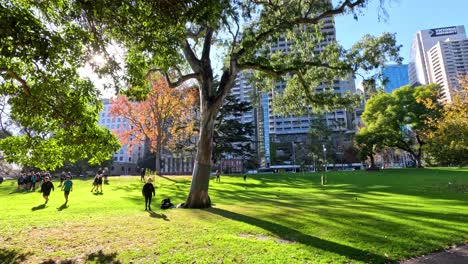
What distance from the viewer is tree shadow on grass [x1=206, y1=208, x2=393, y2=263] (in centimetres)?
645

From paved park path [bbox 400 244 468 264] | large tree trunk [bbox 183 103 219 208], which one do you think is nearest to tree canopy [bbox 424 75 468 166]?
paved park path [bbox 400 244 468 264]

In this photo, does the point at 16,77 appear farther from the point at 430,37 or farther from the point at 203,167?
the point at 430,37

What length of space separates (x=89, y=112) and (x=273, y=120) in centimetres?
12039

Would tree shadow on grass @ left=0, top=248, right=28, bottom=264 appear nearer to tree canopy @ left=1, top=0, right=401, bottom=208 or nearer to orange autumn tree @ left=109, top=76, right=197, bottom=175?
tree canopy @ left=1, top=0, right=401, bottom=208

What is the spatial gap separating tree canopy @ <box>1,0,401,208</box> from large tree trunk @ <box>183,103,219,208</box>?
5 cm

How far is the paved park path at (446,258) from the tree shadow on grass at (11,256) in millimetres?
8635

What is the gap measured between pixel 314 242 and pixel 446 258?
2886 mm

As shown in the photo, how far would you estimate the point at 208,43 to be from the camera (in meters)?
16.9

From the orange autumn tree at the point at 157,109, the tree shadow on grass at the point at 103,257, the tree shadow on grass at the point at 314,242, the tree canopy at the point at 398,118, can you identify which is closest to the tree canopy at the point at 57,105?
the tree shadow on grass at the point at 103,257

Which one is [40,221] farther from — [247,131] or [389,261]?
[247,131]

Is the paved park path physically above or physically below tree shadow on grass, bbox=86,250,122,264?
below

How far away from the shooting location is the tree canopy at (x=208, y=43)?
7.23 meters

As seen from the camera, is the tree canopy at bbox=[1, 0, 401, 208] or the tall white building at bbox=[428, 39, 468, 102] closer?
the tree canopy at bbox=[1, 0, 401, 208]

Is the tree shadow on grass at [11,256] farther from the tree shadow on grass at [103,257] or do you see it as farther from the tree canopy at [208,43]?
the tree canopy at [208,43]
